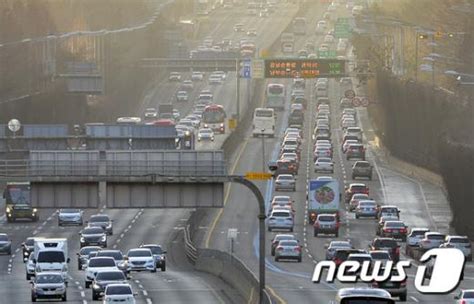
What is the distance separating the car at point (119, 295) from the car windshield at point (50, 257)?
15.5 m

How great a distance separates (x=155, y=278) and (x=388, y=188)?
49.8 metres

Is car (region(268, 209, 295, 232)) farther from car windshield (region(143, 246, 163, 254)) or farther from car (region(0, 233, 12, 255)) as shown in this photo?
car windshield (region(143, 246, 163, 254))

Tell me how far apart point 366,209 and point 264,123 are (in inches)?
1885

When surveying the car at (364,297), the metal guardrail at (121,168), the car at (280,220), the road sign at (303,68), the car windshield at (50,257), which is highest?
the car at (364,297)

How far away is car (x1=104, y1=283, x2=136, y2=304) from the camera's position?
8079 cm

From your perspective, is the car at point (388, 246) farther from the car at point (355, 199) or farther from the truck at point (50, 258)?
the car at point (355, 199)

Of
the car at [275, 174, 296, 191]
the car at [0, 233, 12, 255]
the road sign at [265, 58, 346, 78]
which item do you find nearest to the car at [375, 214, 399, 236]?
the car at [275, 174, 296, 191]

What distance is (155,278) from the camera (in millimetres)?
99188

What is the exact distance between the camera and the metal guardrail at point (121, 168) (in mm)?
83562

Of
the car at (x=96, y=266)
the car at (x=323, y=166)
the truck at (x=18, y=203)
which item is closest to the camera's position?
the car at (x=96, y=266)

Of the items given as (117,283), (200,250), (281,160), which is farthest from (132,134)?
(281,160)

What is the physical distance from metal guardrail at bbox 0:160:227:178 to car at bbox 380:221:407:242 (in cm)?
3649

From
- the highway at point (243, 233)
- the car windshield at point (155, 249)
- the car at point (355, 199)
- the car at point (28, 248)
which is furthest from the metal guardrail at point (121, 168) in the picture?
the car at point (355, 199)

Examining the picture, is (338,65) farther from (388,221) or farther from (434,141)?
(388,221)
